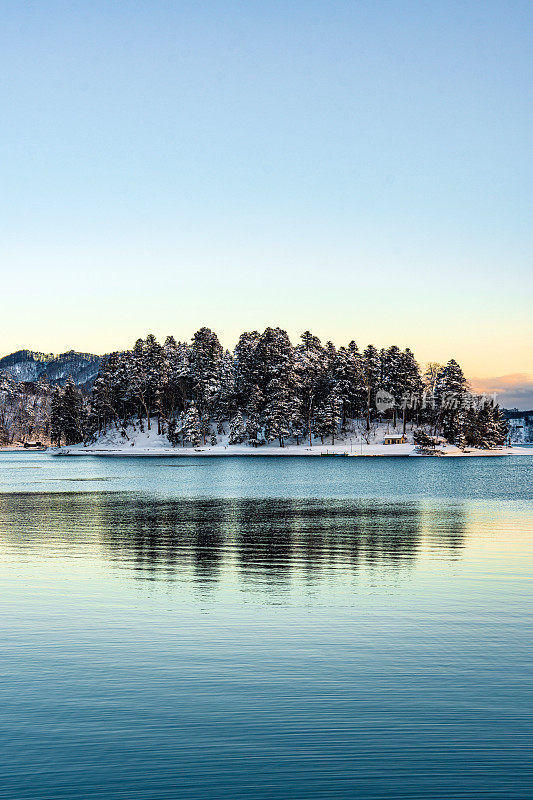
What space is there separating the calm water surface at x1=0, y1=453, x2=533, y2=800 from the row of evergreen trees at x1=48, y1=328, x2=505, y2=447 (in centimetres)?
12191

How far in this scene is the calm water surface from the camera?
8492mm

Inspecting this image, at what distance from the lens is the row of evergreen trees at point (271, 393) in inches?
5935

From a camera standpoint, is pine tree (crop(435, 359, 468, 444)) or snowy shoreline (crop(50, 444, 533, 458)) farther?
pine tree (crop(435, 359, 468, 444))

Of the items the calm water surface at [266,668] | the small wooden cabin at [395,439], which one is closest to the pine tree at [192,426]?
the small wooden cabin at [395,439]

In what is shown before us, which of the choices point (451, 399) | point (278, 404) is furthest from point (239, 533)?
point (451, 399)

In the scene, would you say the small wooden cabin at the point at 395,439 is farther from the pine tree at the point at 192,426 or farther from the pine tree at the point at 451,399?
the pine tree at the point at 192,426

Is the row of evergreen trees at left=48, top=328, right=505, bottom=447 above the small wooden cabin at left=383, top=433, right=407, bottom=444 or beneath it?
above

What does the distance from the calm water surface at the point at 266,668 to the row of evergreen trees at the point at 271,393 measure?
121912mm

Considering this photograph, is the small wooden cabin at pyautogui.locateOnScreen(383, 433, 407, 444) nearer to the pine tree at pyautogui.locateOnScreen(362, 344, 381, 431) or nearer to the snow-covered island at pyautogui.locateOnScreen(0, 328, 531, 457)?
the snow-covered island at pyautogui.locateOnScreen(0, 328, 531, 457)

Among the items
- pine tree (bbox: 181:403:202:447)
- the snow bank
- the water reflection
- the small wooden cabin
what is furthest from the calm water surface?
the small wooden cabin

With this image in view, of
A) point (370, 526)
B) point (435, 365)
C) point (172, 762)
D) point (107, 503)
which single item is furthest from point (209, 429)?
point (172, 762)

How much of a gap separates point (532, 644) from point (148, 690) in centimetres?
733

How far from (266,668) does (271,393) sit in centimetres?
13772

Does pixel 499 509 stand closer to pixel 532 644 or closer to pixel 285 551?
pixel 285 551
